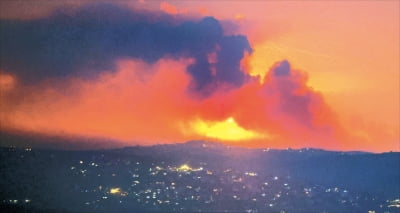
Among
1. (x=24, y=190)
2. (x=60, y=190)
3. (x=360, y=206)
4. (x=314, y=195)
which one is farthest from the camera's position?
(x=314, y=195)

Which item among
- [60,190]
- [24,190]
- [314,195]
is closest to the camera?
[24,190]

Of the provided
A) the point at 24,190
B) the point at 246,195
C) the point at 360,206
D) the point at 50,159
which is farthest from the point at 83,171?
the point at 360,206

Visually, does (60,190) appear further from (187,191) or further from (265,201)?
(265,201)

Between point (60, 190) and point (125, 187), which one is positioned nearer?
point (60, 190)

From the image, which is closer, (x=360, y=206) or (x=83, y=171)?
(x=360, y=206)

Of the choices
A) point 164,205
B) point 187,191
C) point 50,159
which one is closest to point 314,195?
point 187,191

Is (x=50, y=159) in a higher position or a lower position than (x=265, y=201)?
higher

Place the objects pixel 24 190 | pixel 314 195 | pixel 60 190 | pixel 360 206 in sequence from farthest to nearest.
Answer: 1. pixel 314 195
2. pixel 360 206
3. pixel 60 190
4. pixel 24 190

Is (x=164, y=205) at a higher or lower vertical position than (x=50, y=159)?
lower

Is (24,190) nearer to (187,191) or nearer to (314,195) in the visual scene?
(187,191)
